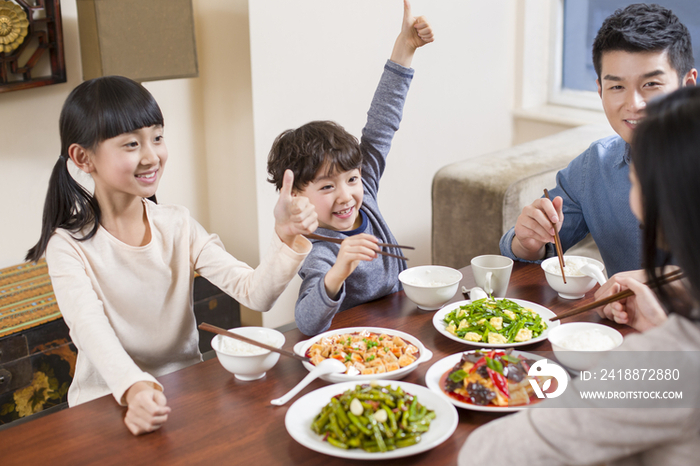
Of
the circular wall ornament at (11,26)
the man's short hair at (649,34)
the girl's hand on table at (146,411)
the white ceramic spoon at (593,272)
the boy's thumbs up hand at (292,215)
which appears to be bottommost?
the girl's hand on table at (146,411)

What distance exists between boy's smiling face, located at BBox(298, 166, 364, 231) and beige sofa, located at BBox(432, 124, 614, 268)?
105cm

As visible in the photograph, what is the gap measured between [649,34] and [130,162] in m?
1.28

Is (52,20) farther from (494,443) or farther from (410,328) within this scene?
(494,443)

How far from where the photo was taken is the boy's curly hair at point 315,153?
1552 millimetres

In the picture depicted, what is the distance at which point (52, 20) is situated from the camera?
2227 millimetres

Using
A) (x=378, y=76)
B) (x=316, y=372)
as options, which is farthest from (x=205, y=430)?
(x=378, y=76)

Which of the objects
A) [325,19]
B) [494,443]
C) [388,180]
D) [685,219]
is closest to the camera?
[685,219]

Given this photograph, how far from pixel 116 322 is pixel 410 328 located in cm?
70

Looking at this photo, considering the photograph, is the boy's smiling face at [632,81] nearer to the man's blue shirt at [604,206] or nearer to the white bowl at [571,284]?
the man's blue shirt at [604,206]

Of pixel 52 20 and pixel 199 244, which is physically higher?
pixel 52 20

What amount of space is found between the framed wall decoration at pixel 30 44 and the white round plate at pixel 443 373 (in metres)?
1.86

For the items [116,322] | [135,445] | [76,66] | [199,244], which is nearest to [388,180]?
[76,66]

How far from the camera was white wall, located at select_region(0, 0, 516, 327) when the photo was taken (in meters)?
2.43

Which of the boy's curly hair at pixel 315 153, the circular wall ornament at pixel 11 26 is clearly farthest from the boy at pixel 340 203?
the circular wall ornament at pixel 11 26
